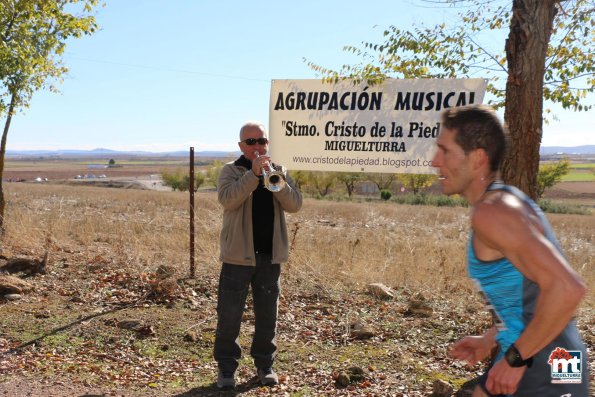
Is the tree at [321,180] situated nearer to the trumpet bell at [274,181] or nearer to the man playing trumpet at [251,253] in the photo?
the man playing trumpet at [251,253]

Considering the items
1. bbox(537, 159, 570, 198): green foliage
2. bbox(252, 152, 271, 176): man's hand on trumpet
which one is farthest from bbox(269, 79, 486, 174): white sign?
bbox(537, 159, 570, 198): green foliage

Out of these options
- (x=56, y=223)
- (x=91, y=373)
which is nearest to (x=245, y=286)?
(x=91, y=373)

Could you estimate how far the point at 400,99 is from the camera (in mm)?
7191

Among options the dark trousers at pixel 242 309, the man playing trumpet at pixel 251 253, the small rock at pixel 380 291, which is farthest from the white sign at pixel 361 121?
the dark trousers at pixel 242 309

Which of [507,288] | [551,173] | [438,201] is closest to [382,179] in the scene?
[551,173]

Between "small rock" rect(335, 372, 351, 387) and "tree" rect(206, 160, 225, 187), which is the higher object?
"small rock" rect(335, 372, 351, 387)

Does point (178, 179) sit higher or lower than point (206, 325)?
lower

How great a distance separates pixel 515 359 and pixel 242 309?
124 inches

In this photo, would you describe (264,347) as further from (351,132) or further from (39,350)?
(351,132)

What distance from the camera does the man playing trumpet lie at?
490cm

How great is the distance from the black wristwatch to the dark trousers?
302cm

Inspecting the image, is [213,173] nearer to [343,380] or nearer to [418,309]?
[418,309]

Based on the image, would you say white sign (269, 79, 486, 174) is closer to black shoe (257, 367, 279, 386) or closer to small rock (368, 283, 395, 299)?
small rock (368, 283, 395, 299)

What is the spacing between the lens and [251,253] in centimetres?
489
